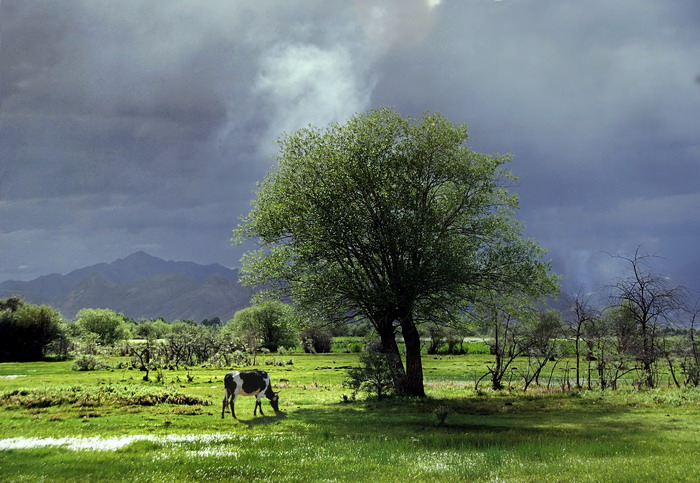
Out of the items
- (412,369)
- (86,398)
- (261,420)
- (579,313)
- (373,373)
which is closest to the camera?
(261,420)

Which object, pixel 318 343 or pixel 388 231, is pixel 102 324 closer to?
pixel 318 343

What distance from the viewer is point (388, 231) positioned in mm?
37656

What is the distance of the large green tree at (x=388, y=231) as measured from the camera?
37.1 m

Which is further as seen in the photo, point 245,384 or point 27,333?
point 27,333

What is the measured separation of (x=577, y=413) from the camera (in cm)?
3103

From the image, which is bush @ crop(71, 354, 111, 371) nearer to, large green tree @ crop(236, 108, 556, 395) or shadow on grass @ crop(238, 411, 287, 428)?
large green tree @ crop(236, 108, 556, 395)

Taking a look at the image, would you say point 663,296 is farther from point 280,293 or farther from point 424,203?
point 280,293

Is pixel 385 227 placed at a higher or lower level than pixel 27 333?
higher

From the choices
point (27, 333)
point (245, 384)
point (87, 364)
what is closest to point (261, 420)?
point (245, 384)

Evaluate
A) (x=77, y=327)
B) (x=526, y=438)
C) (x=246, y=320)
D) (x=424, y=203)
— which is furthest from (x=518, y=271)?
(x=77, y=327)

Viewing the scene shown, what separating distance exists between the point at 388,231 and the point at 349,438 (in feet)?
61.0

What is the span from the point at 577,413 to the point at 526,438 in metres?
11.4

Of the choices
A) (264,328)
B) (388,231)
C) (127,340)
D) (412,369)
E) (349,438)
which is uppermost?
(388,231)

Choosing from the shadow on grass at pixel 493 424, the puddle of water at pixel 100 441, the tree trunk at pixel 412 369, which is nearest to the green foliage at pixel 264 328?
the tree trunk at pixel 412 369
